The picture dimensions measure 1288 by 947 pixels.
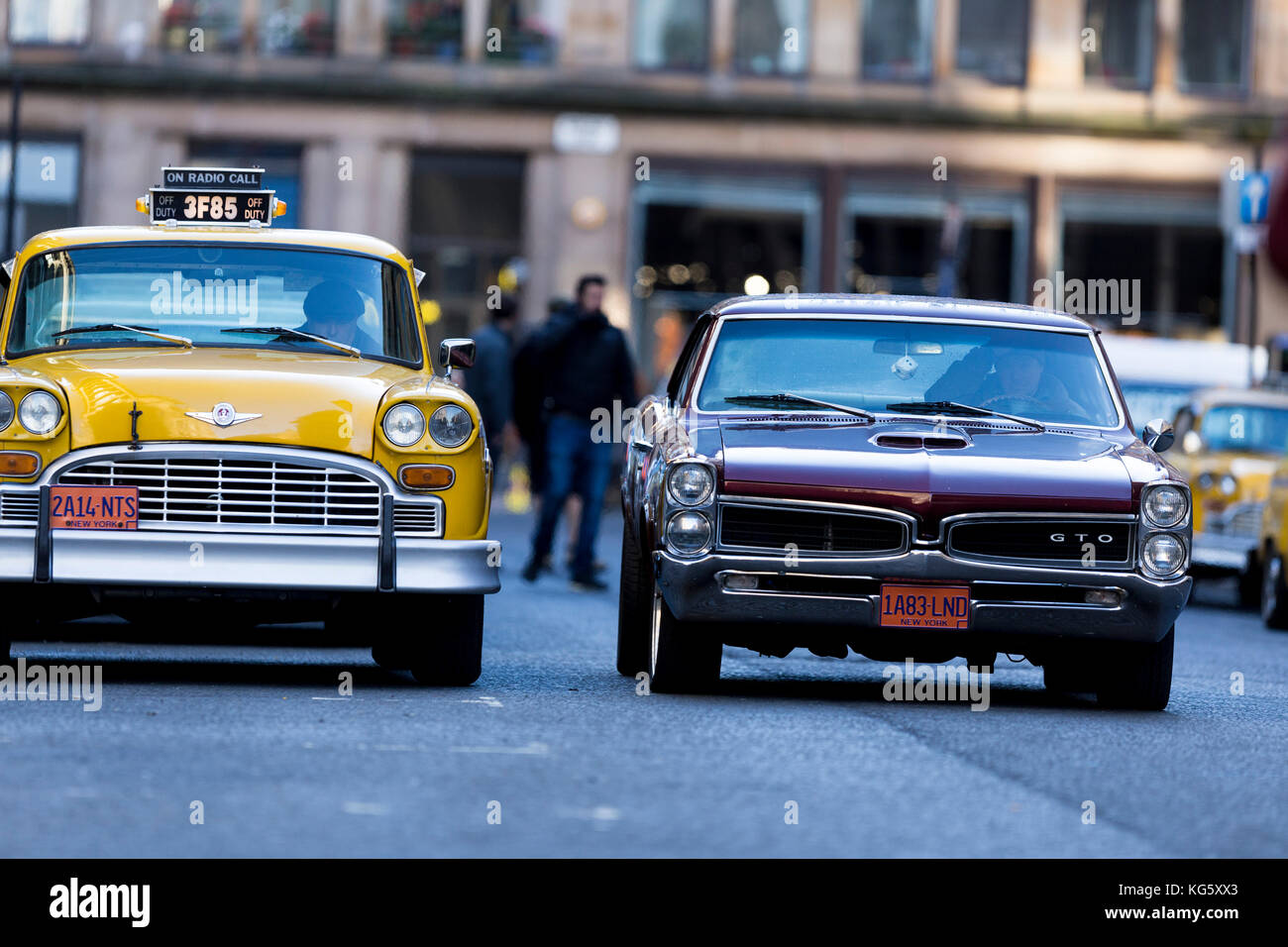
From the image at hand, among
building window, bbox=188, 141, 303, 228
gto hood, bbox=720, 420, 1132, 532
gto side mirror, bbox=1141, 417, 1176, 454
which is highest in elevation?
building window, bbox=188, 141, 303, 228

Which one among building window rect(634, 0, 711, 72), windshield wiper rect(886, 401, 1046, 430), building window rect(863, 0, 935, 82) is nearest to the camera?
windshield wiper rect(886, 401, 1046, 430)

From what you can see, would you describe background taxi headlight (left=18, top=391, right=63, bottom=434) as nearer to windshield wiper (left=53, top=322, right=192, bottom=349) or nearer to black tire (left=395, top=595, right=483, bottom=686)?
windshield wiper (left=53, top=322, right=192, bottom=349)

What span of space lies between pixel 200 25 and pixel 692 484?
28593 mm

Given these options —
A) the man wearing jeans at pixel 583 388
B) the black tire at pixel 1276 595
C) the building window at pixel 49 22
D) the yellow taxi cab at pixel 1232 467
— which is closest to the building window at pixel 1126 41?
the building window at pixel 49 22

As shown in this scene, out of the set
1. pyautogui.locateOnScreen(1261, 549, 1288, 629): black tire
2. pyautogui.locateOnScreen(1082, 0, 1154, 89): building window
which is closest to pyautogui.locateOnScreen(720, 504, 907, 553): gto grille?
pyautogui.locateOnScreen(1261, 549, 1288, 629): black tire

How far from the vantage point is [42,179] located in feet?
122

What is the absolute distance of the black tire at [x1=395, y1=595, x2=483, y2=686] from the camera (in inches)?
403

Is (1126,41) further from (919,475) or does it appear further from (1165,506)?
(919,475)

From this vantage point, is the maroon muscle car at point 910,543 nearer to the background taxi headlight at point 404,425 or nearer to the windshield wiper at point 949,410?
the windshield wiper at point 949,410

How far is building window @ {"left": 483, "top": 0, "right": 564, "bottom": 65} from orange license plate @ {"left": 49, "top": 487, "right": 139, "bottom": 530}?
27.9 m

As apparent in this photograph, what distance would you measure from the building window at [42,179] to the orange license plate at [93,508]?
2811 cm

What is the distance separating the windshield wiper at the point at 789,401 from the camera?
10422mm

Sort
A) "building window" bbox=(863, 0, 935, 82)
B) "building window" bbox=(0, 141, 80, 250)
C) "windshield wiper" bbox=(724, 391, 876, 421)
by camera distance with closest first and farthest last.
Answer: "windshield wiper" bbox=(724, 391, 876, 421), "building window" bbox=(0, 141, 80, 250), "building window" bbox=(863, 0, 935, 82)

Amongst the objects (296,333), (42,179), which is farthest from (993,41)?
(296,333)
